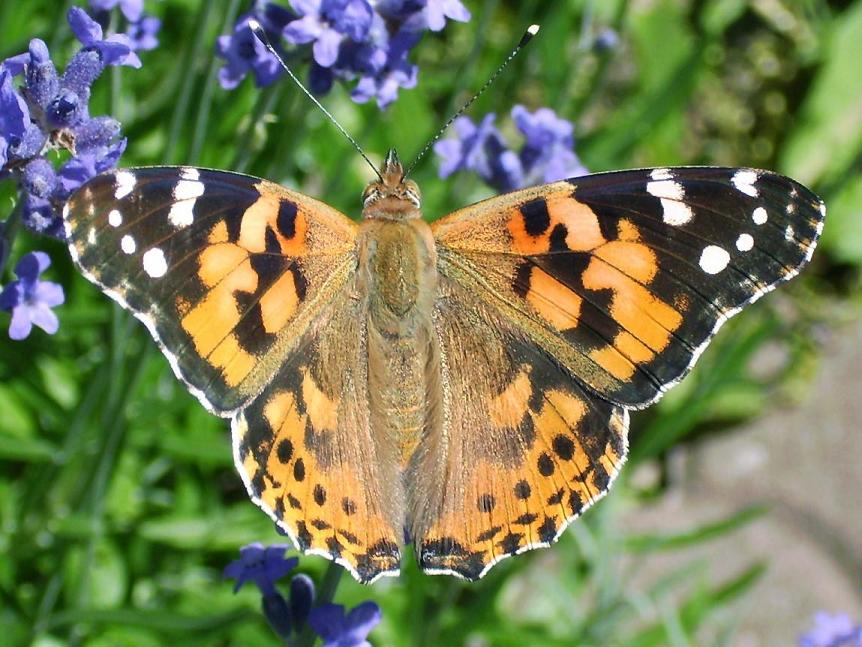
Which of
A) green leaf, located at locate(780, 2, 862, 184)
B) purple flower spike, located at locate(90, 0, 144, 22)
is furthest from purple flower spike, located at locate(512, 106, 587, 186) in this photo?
green leaf, located at locate(780, 2, 862, 184)

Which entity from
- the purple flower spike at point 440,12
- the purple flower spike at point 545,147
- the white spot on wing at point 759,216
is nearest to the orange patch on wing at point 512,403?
the white spot on wing at point 759,216

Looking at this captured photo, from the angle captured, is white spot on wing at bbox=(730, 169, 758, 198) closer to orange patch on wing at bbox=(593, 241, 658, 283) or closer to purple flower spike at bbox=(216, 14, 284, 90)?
orange patch on wing at bbox=(593, 241, 658, 283)

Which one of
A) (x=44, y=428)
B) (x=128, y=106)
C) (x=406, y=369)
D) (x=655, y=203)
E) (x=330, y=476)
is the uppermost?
(x=655, y=203)

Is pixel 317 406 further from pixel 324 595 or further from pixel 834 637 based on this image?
pixel 834 637

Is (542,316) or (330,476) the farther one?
(542,316)

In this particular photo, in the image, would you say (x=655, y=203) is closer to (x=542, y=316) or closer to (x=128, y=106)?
(x=542, y=316)

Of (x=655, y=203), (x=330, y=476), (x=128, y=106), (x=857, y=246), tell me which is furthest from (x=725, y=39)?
(x=330, y=476)

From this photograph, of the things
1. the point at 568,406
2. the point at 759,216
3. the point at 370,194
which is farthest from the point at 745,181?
the point at 370,194
